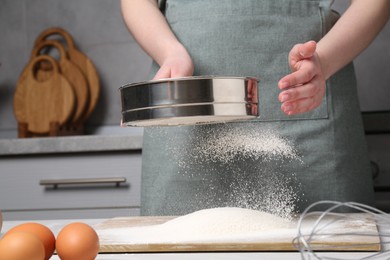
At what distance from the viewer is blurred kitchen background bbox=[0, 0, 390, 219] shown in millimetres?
1710

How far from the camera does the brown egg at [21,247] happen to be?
0.52 m

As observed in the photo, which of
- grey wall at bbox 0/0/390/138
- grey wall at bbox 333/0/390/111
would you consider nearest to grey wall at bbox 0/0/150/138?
grey wall at bbox 0/0/390/138

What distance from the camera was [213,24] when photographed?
1233mm

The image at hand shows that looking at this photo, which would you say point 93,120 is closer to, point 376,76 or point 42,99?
point 42,99

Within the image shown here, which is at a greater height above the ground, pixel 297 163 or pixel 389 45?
pixel 389 45

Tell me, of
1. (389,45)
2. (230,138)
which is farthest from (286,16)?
(389,45)

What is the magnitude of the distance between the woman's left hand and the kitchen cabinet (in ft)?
2.69

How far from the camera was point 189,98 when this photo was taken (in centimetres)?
70

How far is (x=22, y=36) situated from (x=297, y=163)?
1.49 meters

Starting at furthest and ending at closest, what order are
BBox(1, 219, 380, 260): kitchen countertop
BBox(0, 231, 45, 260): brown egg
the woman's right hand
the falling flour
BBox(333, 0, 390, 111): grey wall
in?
BBox(333, 0, 390, 111): grey wall
the falling flour
the woman's right hand
BBox(1, 219, 380, 260): kitchen countertop
BBox(0, 231, 45, 260): brown egg

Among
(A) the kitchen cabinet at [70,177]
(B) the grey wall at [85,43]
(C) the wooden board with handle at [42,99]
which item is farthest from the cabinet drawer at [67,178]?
(B) the grey wall at [85,43]

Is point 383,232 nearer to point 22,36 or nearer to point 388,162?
point 388,162

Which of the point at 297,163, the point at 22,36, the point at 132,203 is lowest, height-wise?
the point at 132,203

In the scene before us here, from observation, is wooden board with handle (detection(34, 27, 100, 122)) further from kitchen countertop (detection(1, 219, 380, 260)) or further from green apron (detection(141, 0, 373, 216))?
kitchen countertop (detection(1, 219, 380, 260))
